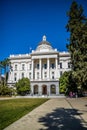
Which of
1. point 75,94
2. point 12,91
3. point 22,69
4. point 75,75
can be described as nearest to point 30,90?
point 12,91

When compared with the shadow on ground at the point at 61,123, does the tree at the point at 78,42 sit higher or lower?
higher

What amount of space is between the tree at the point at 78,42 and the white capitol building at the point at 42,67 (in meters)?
38.9

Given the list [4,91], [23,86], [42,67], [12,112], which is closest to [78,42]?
[12,112]

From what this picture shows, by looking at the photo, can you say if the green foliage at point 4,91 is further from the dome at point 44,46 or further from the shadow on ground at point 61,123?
the shadow on ground at point 61,123

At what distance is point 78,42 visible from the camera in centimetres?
2450

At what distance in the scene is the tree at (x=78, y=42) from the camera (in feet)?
76.1

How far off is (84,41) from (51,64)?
47.7 metres

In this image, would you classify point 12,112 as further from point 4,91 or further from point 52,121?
point 4,91

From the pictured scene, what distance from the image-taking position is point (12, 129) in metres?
8.08

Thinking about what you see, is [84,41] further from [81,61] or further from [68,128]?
[68,128]

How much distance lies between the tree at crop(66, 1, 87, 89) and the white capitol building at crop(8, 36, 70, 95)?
38.9 meters

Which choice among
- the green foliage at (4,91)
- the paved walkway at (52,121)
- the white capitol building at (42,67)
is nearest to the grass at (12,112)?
the paved walkway at (52,121)

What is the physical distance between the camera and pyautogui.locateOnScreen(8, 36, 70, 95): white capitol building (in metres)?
65.2

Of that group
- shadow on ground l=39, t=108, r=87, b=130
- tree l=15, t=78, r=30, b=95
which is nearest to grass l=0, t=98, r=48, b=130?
shadow on ground l=39, t=108, r=87, b=130
